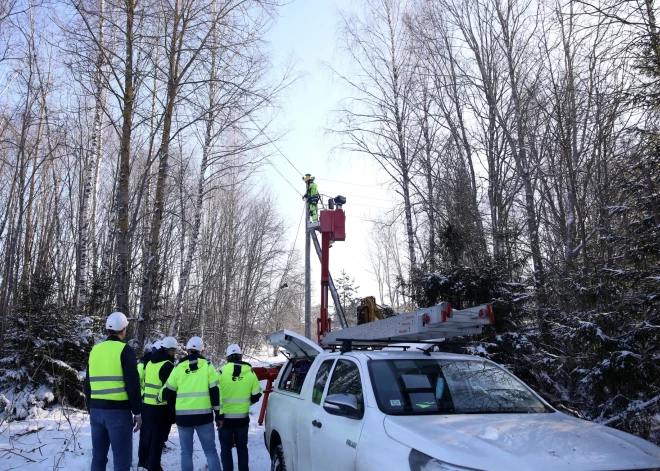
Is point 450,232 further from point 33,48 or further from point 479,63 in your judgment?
point 33,48

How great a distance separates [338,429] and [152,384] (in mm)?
3624

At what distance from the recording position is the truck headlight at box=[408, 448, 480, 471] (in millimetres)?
2898

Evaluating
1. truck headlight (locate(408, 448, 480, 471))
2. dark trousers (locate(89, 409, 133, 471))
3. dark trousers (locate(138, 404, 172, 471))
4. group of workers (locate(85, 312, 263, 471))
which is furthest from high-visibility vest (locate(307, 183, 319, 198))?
truck headlight (locate(408, 448, 480, 471))

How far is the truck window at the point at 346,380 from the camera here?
169 inches

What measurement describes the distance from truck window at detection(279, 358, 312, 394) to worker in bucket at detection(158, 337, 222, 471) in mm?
885

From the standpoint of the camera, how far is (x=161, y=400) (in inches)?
259

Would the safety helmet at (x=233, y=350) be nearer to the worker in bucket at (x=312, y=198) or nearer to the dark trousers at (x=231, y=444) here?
the dark trousers at (x=231, y=444)

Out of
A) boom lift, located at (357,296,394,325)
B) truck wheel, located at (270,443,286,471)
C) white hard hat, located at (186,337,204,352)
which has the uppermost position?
boom lift, located at (357,296,394,325)

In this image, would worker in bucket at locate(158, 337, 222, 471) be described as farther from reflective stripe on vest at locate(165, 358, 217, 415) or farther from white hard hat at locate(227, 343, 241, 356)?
white hard hat at locate(227, 343, 241, 356)

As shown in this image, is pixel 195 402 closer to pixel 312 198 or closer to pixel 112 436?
pixel 112 436

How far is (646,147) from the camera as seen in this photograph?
22.1ft

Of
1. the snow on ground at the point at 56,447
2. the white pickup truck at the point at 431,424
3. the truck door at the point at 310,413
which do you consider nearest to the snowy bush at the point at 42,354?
the snow on ground at the point at 56,447

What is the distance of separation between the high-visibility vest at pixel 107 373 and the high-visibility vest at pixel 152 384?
1500mm

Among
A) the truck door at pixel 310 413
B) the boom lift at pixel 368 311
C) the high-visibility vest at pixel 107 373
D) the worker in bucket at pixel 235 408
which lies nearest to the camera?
the truck door at pixel 310 413
